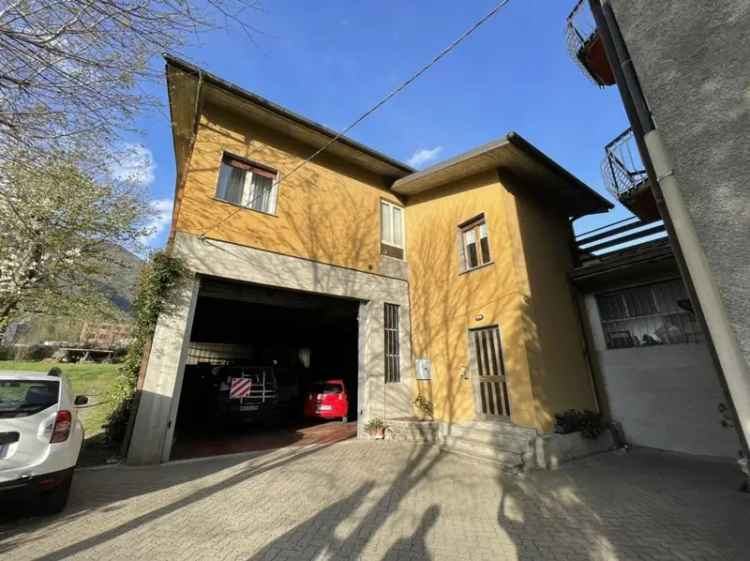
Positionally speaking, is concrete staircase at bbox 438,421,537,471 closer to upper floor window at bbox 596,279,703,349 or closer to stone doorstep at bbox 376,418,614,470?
stone doorstep at bbox 376,418,614,470

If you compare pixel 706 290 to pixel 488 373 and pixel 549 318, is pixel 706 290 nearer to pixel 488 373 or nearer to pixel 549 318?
pixel 488 373

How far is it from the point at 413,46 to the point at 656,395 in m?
9.05

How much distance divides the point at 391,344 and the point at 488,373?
2865mm

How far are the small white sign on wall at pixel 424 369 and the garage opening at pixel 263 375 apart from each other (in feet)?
8.37

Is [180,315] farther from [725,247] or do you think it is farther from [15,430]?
[725,247]

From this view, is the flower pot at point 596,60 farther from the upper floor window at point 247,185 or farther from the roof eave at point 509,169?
the upper floor window at point 247,185

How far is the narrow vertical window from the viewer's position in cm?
893

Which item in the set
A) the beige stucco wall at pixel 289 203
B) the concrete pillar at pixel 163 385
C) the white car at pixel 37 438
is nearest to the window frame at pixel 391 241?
the beige stucco wall at pixel 289 203

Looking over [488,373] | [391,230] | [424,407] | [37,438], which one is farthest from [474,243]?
[37,438]

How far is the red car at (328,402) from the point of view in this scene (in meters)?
10.9

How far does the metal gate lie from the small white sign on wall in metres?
1.38

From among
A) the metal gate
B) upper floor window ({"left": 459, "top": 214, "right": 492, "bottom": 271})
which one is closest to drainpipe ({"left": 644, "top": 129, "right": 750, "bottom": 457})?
the metal gate

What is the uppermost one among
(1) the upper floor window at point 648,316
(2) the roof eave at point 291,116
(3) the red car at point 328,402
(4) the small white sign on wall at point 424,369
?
(2) the roof eave at point 291,116

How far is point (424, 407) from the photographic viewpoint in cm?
853
